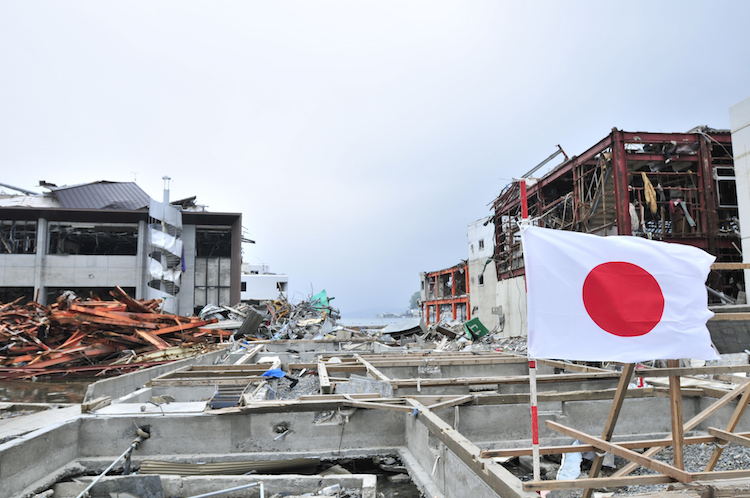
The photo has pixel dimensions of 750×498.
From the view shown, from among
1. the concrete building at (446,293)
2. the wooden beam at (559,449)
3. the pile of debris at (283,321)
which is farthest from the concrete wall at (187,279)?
the wooden beam at (559,449)

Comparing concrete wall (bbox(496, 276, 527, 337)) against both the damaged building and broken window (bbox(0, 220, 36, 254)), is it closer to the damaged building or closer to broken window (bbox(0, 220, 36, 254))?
the damaged building

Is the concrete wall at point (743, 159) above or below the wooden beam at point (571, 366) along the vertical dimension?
above

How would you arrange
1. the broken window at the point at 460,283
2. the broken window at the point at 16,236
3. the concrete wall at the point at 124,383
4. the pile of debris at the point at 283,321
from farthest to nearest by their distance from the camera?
the broken window at the point at 460,283
the broken window at the point at 16,236
the pile of debris at the point at 283,321
the concrete wall at the point at 124,383

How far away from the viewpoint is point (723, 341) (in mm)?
5965

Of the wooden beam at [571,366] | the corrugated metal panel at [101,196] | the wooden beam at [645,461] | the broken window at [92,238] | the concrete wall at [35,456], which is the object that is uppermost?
the corrugated metal panel at [101,196]

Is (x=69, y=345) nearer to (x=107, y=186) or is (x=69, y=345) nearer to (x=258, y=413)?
(x=258, y=413)

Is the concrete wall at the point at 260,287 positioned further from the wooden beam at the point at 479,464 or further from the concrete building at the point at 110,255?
the wooden beam at the point at 479,464

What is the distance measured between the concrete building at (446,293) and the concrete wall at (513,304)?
16.9 metres

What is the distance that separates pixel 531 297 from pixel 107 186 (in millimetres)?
44512

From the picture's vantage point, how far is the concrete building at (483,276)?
132 feet

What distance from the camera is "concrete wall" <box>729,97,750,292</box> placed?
12.8 metres

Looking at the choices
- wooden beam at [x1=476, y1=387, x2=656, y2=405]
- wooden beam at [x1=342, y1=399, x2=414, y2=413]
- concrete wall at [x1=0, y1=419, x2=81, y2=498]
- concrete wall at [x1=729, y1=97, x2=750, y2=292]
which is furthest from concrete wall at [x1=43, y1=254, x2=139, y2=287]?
concrete wall at [x1=729, y1=97, x2=750, y2=292]

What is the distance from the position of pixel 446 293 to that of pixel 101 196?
42584mm

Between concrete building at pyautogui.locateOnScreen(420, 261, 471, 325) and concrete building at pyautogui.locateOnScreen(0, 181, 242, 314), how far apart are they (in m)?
28.1
